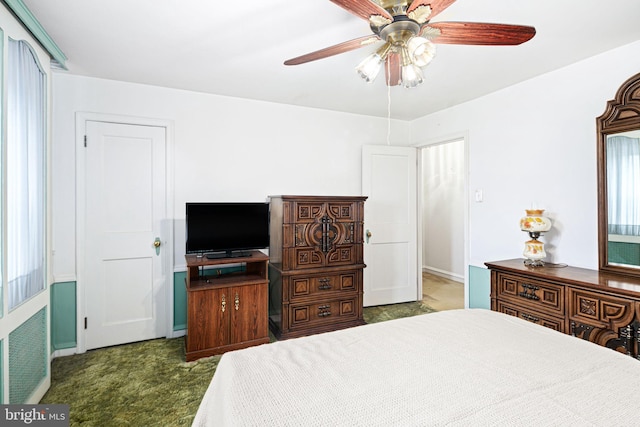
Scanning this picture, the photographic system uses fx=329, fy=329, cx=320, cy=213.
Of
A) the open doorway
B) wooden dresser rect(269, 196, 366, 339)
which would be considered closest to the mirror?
wooden dresser rect(269, 196, 366, 339)

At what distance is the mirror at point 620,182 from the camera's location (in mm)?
2287

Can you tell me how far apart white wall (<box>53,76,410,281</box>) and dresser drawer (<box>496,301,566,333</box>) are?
2.08 metres

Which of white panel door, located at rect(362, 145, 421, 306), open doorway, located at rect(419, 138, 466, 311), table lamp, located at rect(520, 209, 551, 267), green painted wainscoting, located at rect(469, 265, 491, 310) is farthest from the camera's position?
open doorway, located at rect(419, 138, 466, 311)

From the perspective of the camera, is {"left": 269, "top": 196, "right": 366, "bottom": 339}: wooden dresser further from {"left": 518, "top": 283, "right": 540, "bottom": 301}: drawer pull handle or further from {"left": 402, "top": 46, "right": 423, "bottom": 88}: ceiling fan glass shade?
{"left": 402, "top": 46, "right": 423, "bottom": 88}: ceiling fan glass shade

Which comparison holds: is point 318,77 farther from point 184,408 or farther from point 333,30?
point 184,408

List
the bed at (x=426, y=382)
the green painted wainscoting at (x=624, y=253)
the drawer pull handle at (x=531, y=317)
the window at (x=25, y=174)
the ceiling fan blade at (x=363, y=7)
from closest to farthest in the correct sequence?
1. the bed at (x=426, y=382)
2. the ceiling fan blade at (x=363, y=7)
3. the window at (x=25, y=174)
4. the green painted wainscoting at (x=624, y=253)
5. the drawer pull handle at (x=531, y=317)

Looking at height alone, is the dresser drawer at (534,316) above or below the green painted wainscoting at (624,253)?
below

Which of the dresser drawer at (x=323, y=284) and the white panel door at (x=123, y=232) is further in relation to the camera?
the dresser drawer at (x=323, y=284)

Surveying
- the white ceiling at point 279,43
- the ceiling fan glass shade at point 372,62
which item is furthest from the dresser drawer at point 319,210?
the ceiling fan glass shade at point 372,62

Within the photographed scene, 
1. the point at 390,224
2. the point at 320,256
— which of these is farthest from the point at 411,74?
the point at 390,224

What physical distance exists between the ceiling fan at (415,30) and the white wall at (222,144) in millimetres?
2059

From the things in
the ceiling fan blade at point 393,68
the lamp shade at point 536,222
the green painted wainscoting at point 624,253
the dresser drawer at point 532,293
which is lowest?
the dresser drawer at point 532,293

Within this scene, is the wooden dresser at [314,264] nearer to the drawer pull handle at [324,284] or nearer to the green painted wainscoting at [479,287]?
the drawer pull handle at [324,284]

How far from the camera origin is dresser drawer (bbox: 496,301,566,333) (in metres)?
2.29
